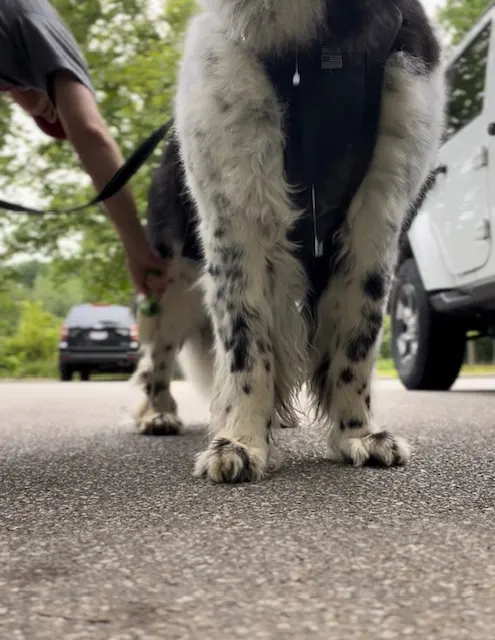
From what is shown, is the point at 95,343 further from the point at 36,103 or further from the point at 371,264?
the point at 371,264

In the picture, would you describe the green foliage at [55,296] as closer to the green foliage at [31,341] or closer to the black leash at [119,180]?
the green foliage at [31,341]

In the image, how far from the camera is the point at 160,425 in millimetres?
3396

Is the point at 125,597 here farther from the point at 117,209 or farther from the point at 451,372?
the point at 451,372

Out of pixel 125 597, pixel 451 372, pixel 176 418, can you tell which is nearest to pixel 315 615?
pixel 125 597

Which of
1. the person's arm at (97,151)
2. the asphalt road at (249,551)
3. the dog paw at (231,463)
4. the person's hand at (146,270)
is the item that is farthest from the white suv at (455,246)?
the asphalt road at (249,551)

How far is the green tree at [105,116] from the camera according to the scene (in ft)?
40.4

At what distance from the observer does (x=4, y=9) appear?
269 cm

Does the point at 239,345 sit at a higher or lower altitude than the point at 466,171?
lower

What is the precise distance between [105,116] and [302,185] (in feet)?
37.7

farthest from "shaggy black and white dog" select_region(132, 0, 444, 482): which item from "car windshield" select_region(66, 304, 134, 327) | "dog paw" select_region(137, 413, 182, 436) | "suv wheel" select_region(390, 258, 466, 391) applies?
"car windshield" select_region(66, 304, 134, 327)

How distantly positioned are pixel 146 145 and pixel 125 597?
2.14m

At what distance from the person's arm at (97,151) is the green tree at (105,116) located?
6.95 meters

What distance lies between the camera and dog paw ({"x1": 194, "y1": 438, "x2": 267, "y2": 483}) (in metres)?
1.98

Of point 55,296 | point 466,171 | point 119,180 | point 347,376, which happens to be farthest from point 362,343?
point 55,296
